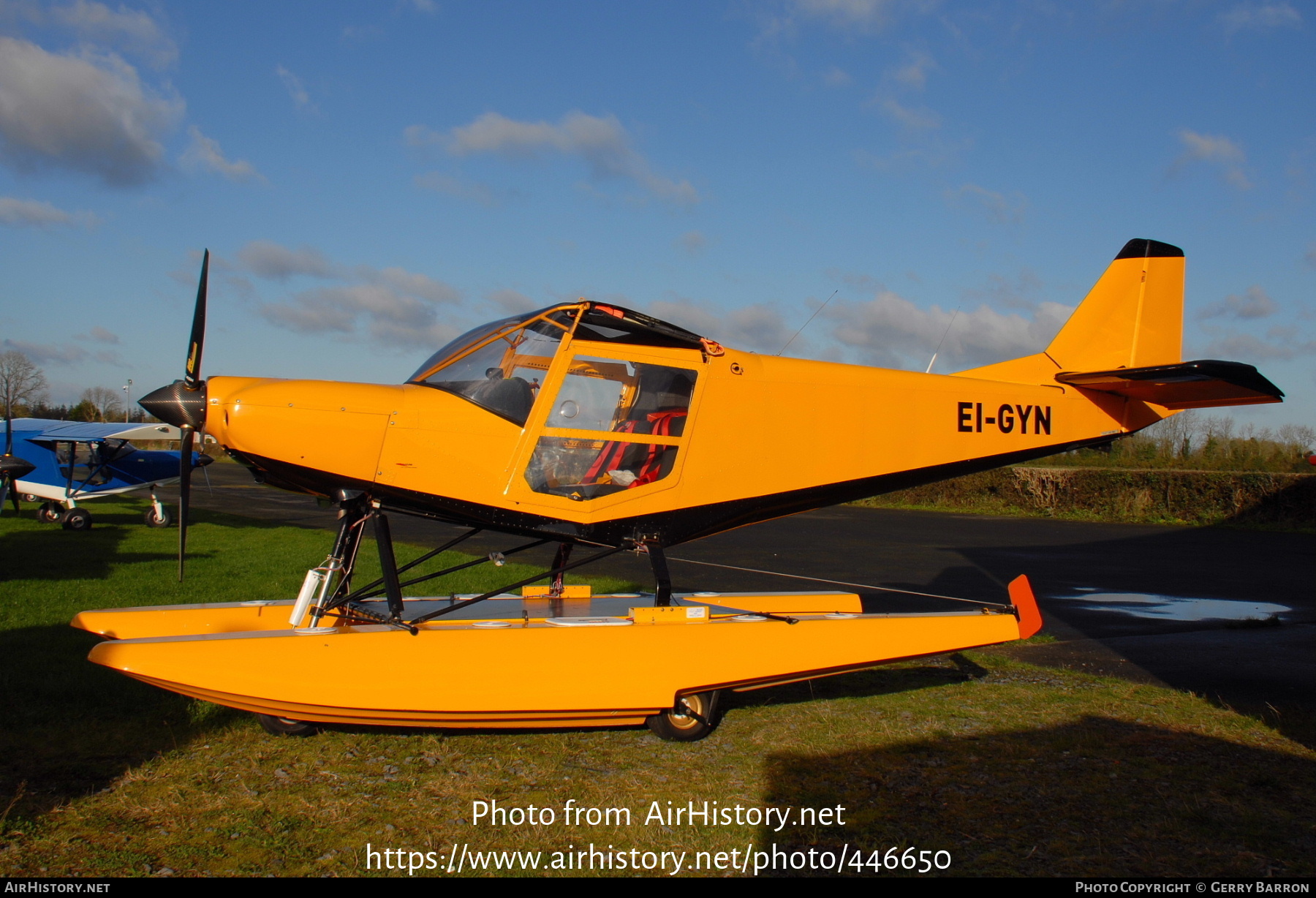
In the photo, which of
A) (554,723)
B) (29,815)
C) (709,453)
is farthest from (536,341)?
(29,815)

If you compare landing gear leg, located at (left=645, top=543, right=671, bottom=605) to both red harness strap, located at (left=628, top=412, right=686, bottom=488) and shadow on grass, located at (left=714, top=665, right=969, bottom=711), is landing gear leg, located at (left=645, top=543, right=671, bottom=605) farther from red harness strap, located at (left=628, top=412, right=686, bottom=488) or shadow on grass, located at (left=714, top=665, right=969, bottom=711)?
shadow on grass, located at (left=714, top=665, right=969, bottom=711)

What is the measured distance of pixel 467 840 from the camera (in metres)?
3.92

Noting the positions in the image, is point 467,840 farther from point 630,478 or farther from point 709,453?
point 709,453

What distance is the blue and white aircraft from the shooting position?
1991 cm

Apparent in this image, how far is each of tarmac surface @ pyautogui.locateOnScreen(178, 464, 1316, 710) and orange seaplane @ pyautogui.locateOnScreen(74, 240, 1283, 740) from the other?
2.39 meters

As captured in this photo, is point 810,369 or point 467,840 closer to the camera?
point 467,840

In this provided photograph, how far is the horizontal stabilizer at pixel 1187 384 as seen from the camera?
6.38 metres

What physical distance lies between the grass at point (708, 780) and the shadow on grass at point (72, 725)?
18 mm

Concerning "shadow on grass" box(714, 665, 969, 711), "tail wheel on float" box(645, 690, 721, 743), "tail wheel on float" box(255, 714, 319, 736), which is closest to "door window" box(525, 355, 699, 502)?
"tail wheel on float" box(645, 690, 721, 743)

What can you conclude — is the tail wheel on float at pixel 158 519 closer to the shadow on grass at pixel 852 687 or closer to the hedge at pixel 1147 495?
the shadow on grass at pixel 852 687

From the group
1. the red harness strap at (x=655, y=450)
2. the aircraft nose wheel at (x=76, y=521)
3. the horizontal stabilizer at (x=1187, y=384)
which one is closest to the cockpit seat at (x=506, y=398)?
the red harness strap at (x=655, y=450)

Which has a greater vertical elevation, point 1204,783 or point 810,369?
point 810,369

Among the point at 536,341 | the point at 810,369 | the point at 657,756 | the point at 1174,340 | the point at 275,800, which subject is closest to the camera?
the point at 275,800

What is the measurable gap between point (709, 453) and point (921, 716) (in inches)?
94.9
